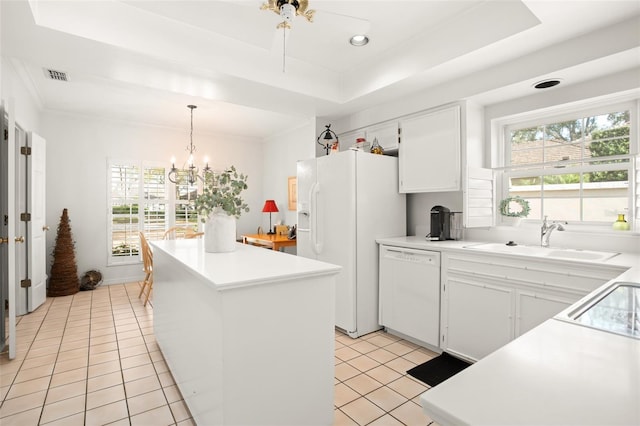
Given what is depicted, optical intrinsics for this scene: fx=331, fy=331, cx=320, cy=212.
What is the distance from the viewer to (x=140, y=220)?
555cm

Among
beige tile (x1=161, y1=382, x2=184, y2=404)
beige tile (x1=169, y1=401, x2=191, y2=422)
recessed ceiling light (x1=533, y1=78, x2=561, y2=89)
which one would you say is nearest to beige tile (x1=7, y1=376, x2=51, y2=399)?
beige tile (x1=161, y1=382, x2=184, y2=404)

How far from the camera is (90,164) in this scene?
516 cm

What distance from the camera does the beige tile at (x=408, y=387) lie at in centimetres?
228

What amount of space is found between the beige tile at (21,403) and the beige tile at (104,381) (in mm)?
263

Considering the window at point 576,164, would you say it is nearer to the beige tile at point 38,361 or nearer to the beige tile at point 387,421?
the beige tile at point 387,421

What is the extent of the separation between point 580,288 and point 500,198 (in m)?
1.33

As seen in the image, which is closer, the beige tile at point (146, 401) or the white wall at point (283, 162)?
the beige tile at point (146, 401)

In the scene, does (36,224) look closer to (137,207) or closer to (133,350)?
(137,207)

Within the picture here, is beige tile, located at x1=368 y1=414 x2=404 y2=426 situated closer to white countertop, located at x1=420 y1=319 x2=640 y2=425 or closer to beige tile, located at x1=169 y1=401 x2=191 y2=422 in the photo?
Result: beige tile, located at x1=169 y1=401 x2=191 y2=422

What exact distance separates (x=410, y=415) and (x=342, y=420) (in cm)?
43

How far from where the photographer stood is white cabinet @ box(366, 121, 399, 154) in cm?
360

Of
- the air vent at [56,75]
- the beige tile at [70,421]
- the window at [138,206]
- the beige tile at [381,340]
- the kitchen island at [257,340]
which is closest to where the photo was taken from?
the kitchen island at [257,340]

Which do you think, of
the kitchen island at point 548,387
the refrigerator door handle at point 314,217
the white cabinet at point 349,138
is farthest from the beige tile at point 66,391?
the white cabinet at point 349,138

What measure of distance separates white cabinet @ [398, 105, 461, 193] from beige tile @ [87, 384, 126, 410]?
2.98 meters
